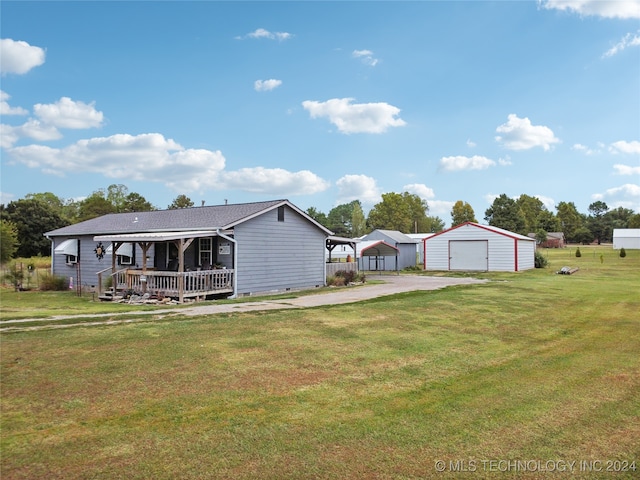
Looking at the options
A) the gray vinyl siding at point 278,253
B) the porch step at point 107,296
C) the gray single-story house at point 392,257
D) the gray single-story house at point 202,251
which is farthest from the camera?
the gray single-story house at point 392,257

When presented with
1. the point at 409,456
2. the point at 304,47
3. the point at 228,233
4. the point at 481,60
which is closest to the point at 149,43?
the point at 304,47

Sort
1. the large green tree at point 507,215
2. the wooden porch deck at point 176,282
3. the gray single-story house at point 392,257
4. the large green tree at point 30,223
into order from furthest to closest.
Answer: the large green tree at point 507,215 < the large green tree at point 30,223 < the gray single-story house at point 392,257 < the wooden porch deck at point 176,282

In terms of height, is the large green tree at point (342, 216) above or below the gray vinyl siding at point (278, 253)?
above

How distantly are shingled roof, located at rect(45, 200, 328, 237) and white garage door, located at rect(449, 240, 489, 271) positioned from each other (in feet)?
52.9

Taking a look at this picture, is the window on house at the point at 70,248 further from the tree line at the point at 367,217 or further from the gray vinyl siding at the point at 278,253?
the tree line at the point at 367,217

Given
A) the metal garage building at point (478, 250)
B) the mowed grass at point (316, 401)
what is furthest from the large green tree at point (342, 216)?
the mowed grass at point (316, 401)

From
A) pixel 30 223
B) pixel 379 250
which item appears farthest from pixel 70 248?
pixel 30 223

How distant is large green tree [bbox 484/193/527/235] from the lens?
73.9m

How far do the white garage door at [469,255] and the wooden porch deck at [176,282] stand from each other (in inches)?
869

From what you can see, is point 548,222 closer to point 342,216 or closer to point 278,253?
point 342,216

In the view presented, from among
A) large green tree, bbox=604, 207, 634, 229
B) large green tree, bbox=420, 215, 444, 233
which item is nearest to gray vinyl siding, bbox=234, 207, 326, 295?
large green tree, bbox=420, 215, 444, 233

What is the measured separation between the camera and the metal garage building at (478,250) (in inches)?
1282

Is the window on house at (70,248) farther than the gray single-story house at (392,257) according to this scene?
No

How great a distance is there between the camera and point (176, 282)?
17.1 metres
